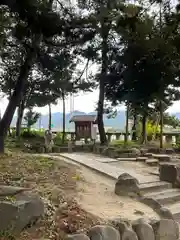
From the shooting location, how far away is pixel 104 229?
3.54 metres

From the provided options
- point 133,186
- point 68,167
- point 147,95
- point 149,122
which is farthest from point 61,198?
point 149,122

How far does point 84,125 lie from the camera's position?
44.9 feet

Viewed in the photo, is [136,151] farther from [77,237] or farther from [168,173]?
[77,237]

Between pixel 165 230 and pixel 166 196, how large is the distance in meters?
1.85

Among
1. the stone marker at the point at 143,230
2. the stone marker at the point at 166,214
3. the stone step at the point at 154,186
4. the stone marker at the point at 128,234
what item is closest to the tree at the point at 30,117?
the stone step at the point at 154,186

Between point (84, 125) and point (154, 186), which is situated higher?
point (84, 125)

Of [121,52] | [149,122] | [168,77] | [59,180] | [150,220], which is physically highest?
[121,52]

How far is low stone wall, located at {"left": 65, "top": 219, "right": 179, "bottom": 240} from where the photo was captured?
11.3 feet

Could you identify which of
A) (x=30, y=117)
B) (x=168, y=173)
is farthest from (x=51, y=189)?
(x=30, y=117)

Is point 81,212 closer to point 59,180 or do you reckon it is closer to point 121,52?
point 59,180

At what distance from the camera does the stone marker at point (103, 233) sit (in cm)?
344

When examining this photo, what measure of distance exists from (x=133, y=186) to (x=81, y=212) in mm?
1778

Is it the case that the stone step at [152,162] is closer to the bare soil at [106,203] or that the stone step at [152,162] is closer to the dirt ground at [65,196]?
the dirt ground at [65,196]

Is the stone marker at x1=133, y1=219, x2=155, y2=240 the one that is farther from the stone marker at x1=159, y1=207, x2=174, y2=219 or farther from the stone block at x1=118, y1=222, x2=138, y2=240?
the stone marker at x1=159, y1=207, x2=174, y2=219
